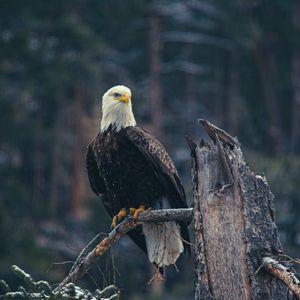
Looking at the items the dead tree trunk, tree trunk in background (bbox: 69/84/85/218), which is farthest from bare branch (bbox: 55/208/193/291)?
tree trunk in background (bbox: 69/84/85/218)

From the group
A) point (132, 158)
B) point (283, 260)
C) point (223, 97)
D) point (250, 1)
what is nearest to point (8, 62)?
point (250, 1)

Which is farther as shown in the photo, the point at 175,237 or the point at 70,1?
the point at 70,1

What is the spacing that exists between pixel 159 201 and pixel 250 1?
18.4 meters

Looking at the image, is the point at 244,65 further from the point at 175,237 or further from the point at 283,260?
the point at 283,260

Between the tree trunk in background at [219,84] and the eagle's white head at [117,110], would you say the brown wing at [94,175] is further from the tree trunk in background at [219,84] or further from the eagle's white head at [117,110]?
the tree trunk in background at [219,84]

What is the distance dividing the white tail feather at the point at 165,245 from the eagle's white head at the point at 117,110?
3.23ft

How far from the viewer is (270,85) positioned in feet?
90.5

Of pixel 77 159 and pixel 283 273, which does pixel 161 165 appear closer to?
pixel 283 273

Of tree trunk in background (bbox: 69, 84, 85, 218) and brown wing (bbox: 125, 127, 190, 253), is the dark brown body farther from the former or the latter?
tree trunk in background (bbox: 69, 84, 85, 218)

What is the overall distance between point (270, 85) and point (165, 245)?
1976cm

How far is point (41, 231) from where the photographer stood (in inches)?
985

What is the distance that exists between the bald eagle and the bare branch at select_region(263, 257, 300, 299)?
220 cm

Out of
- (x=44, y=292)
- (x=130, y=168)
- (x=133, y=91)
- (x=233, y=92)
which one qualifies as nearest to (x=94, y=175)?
(x=130, y=168)

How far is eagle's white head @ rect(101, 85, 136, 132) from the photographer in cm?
898
